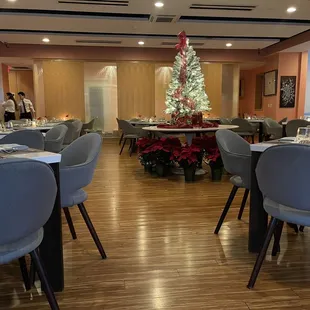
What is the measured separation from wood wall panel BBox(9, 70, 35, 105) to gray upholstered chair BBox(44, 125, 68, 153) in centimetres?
1249

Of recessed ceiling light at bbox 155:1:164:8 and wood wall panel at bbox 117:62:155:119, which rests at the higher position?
recessed ceiling light at bbox 155:1:164:8

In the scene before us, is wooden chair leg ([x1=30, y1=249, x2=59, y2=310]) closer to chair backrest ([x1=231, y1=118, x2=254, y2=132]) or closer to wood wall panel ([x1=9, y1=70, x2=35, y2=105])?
chair backrest ([x1=231, y1=118, x2=254, y2=132])

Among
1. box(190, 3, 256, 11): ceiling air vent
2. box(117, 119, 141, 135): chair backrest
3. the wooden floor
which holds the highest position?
box(190, 3, 256, 11): ceiling air vent

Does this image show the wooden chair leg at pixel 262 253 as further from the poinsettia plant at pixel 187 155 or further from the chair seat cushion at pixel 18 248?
the poinsettia plant at pixel 187 155

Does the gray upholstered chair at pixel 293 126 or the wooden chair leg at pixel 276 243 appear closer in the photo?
the wooden chair leg at pixel 276 243

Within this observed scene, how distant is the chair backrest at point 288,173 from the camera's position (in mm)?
1705

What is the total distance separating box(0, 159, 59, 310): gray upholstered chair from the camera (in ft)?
4.13

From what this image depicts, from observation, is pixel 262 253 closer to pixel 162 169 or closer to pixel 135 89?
pixel 162 169

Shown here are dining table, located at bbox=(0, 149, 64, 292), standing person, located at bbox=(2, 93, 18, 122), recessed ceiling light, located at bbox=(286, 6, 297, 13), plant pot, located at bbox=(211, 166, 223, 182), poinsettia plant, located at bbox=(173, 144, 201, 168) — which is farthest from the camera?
standing person, located at bbox=(2, 93, 18, 122)

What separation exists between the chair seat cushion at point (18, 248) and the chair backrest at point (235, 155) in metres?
1.61

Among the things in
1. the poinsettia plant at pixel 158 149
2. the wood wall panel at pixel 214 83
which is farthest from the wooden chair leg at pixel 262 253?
the wood wall panel at pixel 214 83

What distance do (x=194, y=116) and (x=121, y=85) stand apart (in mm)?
6026

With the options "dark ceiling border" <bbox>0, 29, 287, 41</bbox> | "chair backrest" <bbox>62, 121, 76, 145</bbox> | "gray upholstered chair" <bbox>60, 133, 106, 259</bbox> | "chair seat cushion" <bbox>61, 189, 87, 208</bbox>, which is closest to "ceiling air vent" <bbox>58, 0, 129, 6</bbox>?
"chair backrest" <bbox>62, 121, 76, 145</bbox>

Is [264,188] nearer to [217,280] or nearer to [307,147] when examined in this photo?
[307,147]
